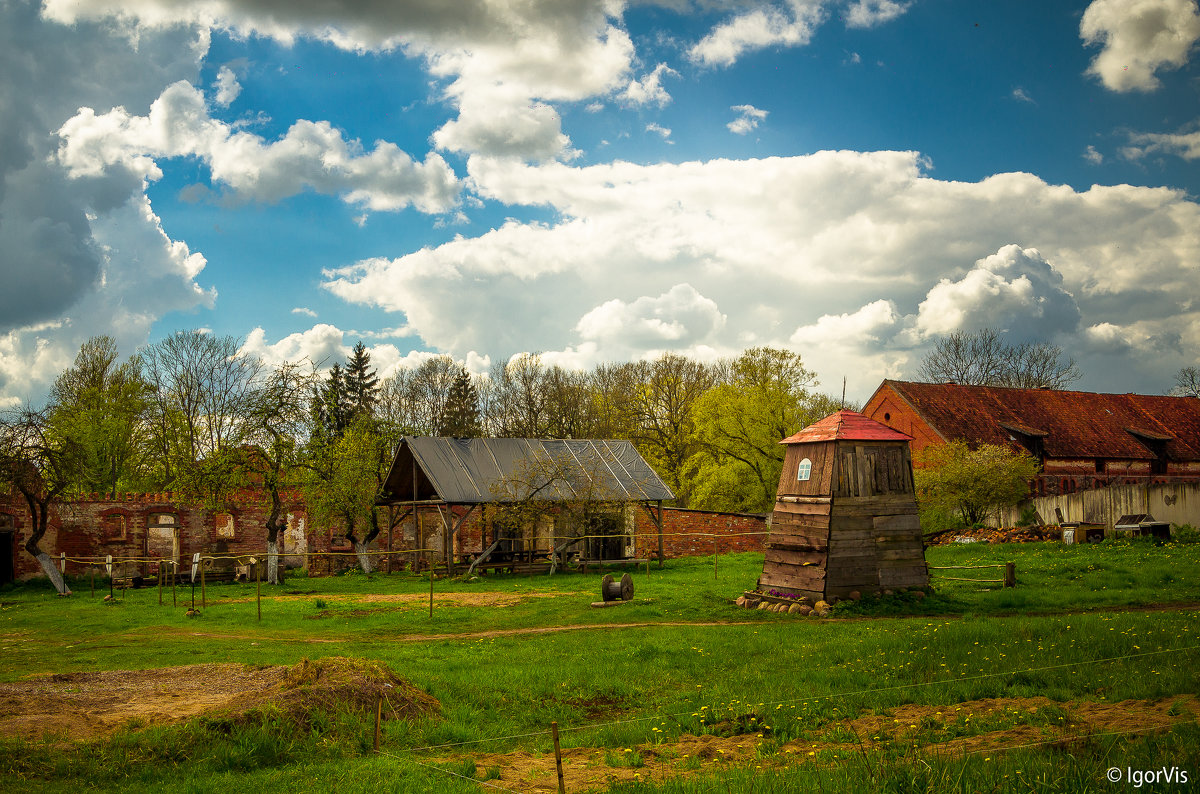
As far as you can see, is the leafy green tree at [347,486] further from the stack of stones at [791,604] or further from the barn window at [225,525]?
the stack of stones at [791,604]

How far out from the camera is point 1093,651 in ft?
34.7

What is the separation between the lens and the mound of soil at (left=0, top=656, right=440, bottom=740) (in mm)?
8641

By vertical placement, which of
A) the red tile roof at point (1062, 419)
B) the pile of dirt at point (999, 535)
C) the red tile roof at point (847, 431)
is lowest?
the pile of dirt at point (999, 535)

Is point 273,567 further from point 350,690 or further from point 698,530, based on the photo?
point 350,690

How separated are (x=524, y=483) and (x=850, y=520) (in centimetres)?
1544

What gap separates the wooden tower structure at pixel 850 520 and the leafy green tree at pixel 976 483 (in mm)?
16563

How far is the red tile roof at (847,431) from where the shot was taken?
18.9 meters

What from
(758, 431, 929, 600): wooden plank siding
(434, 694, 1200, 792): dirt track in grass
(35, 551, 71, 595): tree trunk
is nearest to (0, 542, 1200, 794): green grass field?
(434, 694, 1200, 792): dirt track in grass

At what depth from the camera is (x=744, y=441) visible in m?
45.4

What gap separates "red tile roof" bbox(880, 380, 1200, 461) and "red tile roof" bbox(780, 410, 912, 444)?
82.5 ft

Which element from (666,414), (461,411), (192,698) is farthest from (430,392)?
(192,698)

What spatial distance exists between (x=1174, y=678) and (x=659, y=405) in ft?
151

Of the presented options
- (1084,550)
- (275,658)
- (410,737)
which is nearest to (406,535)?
(275,658)

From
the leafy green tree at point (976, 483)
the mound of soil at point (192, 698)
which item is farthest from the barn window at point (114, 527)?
the leafy green tree at point (976, 483)
